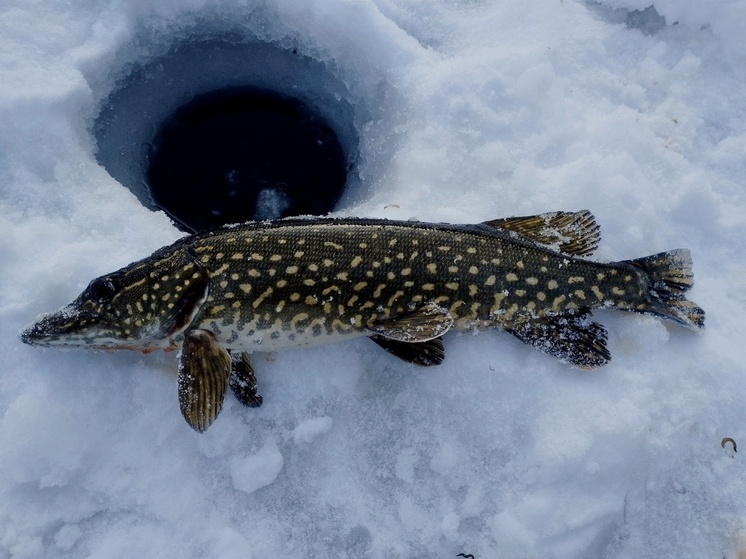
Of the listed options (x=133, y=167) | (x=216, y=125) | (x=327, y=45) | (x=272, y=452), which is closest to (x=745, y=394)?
(x=272, y=452)

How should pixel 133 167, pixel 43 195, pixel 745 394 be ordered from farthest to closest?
pixel 133 167 < pixel 43 195 < pixel 745 394

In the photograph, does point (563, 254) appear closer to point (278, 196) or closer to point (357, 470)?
point (357, 470)

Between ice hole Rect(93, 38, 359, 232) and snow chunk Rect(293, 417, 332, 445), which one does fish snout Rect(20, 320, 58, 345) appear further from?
snow chunk Rect(293, 417, 332, 445)

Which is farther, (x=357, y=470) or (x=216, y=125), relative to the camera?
(x=216, y=125)

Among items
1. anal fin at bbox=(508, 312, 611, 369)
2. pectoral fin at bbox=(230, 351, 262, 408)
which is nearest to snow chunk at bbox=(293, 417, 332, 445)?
pectoral fin at bbox=(230, 351, 262, 408)

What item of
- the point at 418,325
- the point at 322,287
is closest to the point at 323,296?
the point at 322,287

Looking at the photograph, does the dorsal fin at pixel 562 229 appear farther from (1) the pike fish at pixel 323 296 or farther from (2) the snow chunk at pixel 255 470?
(2) the snow chunk at pixel 255 470

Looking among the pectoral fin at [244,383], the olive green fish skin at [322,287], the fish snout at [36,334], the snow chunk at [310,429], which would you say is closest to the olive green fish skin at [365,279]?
the olive green fish skin at [322,287]
